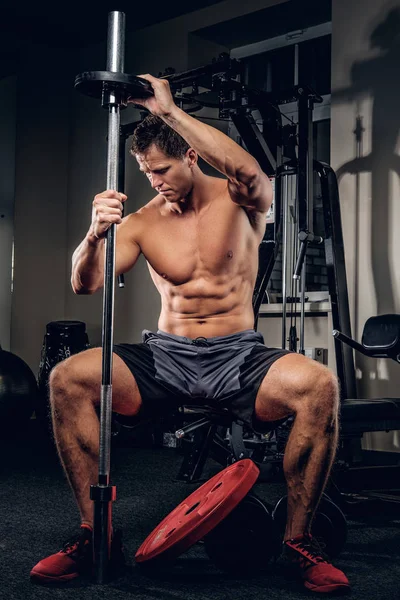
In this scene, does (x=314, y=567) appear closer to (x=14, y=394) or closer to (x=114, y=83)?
(x=114, y=83)

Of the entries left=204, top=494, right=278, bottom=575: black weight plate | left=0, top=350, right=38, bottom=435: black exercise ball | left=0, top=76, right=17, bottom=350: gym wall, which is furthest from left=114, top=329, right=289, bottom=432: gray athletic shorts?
left=0, top=76, right=17, bottom=350: gym wall

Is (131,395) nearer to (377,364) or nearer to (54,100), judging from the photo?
(377,364)

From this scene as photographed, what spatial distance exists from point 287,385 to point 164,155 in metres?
0.86

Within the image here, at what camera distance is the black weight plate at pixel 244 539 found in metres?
1.92

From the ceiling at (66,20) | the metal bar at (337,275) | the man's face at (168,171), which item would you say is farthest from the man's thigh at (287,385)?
the ceiling at (66,20)

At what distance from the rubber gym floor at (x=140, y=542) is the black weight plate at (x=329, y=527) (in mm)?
49

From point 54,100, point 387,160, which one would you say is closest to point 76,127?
point 54,100

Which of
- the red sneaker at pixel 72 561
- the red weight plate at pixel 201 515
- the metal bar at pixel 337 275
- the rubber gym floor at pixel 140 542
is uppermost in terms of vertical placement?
the metal bar at pixel 337 275

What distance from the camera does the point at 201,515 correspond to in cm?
178

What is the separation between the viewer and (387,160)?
13.0 ft

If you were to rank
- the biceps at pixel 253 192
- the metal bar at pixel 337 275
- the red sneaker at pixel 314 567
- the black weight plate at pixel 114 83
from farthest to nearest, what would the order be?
the metal bar at pixel 337 275 → the biceps at pixel 253 192 → the red sneaker at pixel 314 567 → the black weight plate at pixel 114 83

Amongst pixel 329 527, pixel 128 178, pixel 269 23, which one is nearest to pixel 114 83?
pixel 329 527

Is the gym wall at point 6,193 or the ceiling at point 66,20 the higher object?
the ceiling at point 66,20

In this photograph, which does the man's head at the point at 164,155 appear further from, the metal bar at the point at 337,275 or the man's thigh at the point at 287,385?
the metal bar at the point at 337,275
